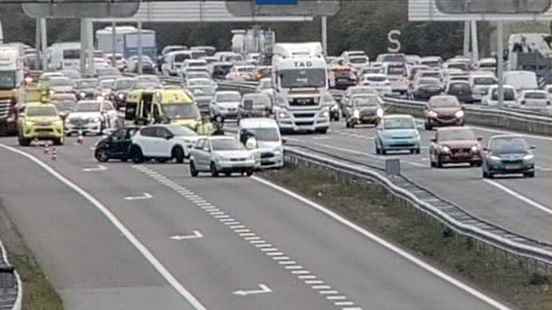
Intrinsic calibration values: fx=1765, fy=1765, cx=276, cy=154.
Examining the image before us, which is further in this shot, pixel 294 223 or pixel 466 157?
pixel 466 157

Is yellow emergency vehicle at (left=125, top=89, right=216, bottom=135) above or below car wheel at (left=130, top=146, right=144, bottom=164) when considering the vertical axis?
above

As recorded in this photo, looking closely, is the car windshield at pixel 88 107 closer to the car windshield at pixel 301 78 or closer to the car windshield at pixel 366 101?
the car windshield at pixel 301 78

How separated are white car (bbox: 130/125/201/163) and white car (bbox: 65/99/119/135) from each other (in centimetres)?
1636

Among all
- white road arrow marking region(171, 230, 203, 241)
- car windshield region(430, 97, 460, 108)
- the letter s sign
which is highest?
the letter s sign

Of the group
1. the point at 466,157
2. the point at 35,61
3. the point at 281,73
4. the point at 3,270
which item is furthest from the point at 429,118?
the point at 35,61

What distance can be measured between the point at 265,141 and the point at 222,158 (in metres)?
3.62

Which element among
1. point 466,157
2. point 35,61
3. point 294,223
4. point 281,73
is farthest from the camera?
point 35,61

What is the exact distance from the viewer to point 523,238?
33750mm

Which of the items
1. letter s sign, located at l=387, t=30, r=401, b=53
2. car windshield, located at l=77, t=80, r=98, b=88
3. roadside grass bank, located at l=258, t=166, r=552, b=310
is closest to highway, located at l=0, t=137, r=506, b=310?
roadside grass bank, located at l=258, t=166, r=552, b=310

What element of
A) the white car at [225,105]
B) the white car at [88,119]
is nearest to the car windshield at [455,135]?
the white car at [88,119]

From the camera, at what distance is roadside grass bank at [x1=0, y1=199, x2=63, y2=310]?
28.1m

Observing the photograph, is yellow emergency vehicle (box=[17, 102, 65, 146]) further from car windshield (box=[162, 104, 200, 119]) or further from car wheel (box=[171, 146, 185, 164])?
car wheel (box=[171, 146, 185, 164])

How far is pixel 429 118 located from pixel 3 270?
49.5 metres

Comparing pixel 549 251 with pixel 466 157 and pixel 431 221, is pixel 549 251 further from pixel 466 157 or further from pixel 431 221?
pixel 466 157
